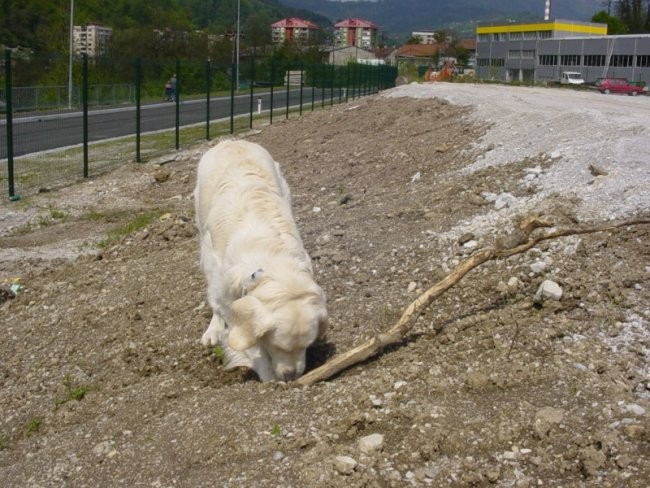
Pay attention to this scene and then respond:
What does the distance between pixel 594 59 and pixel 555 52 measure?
9.08 metres

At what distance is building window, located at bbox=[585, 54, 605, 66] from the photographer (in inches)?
3775

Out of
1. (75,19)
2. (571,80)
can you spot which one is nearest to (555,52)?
(571,80)

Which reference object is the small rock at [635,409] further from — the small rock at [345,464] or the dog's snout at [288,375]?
the dog's snout at [288,375]

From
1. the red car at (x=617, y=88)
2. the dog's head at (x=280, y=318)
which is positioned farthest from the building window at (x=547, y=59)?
the dog's head at (x=280, y=318)

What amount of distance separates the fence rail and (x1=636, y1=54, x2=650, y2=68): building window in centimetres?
6441

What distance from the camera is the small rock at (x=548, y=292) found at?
615 cm

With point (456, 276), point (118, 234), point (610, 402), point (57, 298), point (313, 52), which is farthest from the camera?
point (313, 52)

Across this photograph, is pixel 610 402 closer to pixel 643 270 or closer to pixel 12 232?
pixel 643 270

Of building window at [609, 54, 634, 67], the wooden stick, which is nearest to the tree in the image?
building window at [609, 54, 634, 67]

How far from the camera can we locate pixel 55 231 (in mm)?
11945

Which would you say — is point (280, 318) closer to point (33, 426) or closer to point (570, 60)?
point (33, 426)

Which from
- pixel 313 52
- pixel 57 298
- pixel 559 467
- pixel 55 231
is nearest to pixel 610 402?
pixel 559 467

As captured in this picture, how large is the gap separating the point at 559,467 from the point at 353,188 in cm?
870

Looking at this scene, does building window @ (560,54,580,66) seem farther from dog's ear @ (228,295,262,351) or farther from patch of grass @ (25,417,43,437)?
patch of grass @ (25,417,43,437)
